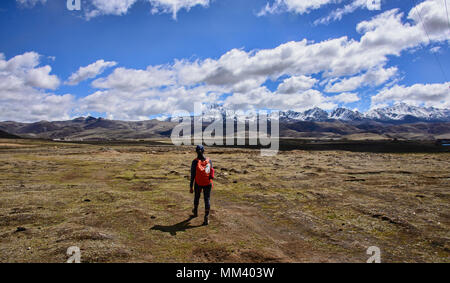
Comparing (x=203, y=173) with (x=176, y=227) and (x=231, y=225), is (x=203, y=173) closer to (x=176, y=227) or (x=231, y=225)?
(x=176, y=227)

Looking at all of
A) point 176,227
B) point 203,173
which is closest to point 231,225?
point 176,227

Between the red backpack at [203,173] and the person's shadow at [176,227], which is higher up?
the red backpack at [203,173]

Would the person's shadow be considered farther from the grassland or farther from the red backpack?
the red backpack

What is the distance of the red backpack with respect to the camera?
504 inches

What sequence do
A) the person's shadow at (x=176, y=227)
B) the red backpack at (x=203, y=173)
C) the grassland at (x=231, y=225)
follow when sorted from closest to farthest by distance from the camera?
1. the grassland at (x=231, y=225)
2. the person's shadow at (x=176, y=227)
3. the red backpack at (x=203, y=173)

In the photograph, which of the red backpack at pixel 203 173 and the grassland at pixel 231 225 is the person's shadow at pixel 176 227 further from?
the red backpack at pixel 203 173

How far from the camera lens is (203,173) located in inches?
504

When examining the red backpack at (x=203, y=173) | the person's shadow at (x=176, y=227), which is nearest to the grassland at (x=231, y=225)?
the person's shadow at (x=176, y=227)

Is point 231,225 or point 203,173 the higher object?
point 203,173

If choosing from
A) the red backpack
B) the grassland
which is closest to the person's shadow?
the grassland

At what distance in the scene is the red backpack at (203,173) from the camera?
504 inches
